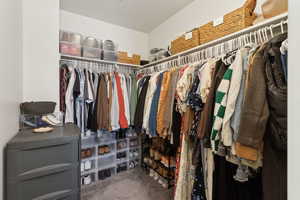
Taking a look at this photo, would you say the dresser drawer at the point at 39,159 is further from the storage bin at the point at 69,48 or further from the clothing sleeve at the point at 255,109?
the storage bin at the point at 69,48

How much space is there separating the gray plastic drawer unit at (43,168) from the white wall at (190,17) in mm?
1877

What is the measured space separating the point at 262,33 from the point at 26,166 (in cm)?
175

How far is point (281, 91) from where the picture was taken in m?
0.67

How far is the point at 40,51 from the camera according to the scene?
1.37m

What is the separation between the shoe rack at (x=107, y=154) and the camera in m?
1.99

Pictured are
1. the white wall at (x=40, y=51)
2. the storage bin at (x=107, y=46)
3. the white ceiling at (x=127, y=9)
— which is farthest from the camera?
the storage bin at (x=107, y=46)

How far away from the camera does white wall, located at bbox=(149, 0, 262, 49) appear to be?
1.54 m

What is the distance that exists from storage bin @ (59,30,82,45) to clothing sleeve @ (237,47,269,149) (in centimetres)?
195

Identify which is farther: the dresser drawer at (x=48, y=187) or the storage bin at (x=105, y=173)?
the storage bin at (x=105, y=173)

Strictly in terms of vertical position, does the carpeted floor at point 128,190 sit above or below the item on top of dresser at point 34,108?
below

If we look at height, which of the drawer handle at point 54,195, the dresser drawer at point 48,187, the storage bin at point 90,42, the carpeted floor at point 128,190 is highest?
the storage bin at point 90,42

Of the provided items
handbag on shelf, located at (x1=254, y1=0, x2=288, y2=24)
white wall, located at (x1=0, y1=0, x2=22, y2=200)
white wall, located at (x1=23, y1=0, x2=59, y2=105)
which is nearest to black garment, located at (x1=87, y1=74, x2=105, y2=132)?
white wall, located at (x1=23, y1=0, x2=59, y2=105)

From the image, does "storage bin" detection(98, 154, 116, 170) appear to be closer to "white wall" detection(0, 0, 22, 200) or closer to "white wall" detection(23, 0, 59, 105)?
"white wall" detection(23, 0, 59, 105)

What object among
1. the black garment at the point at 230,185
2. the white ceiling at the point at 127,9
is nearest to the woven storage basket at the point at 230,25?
the white ceiling at the point at 127,9
